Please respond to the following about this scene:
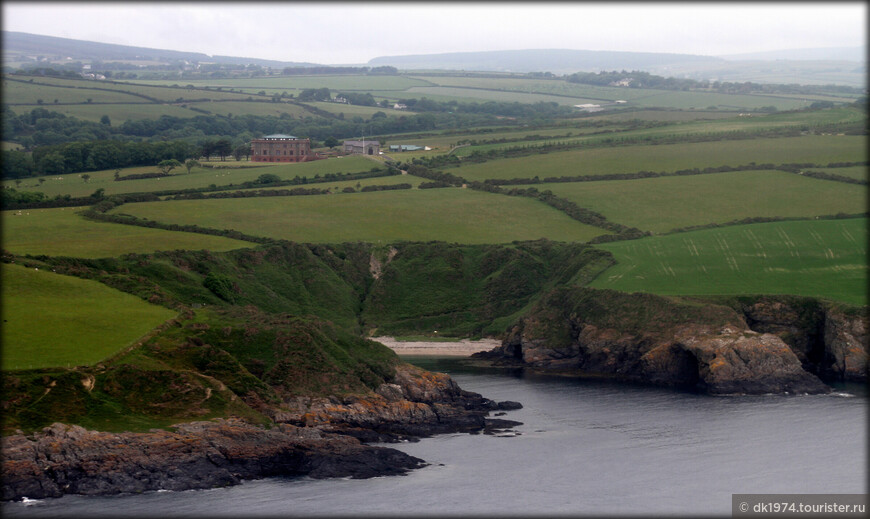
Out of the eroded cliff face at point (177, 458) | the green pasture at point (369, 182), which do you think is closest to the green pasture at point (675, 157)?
the green pasture at point (369, 182)

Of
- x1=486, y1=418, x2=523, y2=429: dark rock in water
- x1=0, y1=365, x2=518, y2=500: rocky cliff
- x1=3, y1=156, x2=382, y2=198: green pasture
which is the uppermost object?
x1=3, y1=156, x2=382, y2=198: green pasture

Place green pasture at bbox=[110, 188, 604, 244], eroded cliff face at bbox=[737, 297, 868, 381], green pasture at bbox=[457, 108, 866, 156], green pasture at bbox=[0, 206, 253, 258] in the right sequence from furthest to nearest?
green pasture at bbox=[457, 108, 866, 156] → green pasture at bbox=[110, 188, 604, 244] → green pasture at bbox=[0, 206, 253, 258] → eroded cliff face at bbox=[737, 297, 868, 381]

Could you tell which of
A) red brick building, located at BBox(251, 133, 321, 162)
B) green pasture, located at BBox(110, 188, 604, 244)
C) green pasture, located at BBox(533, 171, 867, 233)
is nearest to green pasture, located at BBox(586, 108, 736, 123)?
green pasture, located at BBox(533, 171, 867, 233)

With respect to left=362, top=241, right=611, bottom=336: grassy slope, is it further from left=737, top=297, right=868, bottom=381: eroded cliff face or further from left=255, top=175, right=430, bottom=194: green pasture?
left=255, top=175, right=430, bottom=194: green pasture

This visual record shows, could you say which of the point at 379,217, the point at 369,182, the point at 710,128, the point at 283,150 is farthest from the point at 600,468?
the point at 710,128

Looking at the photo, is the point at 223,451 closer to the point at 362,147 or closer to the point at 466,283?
the point at 466,283

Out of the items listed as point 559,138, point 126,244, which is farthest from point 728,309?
point 559,138

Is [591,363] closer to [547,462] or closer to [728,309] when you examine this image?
[728,309]
